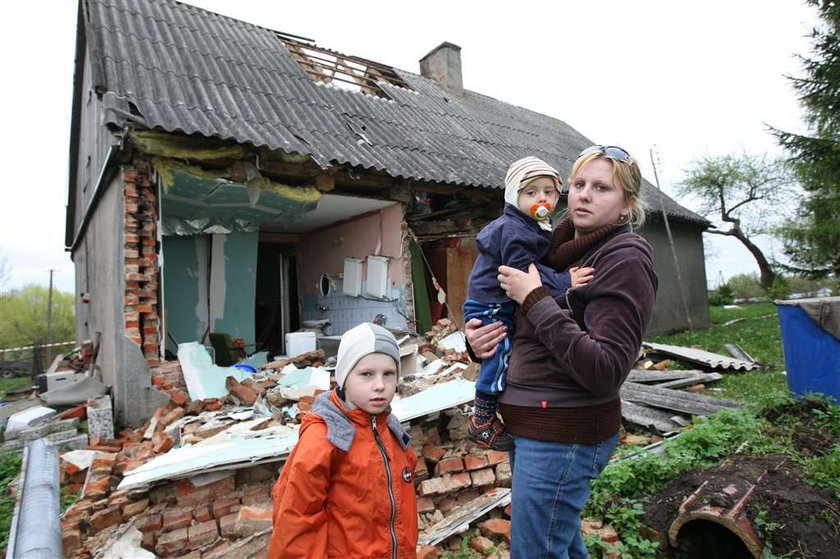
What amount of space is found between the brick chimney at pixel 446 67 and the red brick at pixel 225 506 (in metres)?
12.2

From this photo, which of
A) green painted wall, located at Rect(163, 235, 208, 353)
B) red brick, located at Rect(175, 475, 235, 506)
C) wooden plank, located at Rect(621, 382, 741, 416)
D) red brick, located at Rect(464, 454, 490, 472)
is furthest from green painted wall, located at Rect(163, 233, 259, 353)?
wooden plank, located at Rect(621, 382, 741, 416)

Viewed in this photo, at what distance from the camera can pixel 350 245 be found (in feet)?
28.8

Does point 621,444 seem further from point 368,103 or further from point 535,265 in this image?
point 368,103

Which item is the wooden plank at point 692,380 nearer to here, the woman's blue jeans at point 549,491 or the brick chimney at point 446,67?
the woman's blue jeans at point 549,491

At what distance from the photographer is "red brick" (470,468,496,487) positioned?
3.70 m

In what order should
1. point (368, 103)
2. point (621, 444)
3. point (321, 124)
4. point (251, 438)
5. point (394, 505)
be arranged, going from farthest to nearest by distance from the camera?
point (368, 103) → point (321, 124) → point (621, 444) → point (251, 438) → point (394, 505)

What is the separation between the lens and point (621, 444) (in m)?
4.61

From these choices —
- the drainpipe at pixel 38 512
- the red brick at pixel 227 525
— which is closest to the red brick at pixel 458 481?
the red brick at pixel 227 525

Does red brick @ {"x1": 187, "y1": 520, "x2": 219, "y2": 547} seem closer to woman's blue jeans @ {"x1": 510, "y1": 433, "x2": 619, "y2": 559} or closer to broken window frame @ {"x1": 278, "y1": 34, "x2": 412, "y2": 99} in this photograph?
woman's blue jeans @ {"x1": 510, "y1": 433, "x2": 619, "y2": 559}

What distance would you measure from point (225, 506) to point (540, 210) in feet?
10.1

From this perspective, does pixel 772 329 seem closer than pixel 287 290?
No

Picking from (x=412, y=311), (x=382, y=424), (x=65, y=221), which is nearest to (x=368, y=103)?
(x=412, y=311)

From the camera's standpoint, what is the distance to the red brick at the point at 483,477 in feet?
12.1

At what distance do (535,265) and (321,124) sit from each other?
629 centimetres
